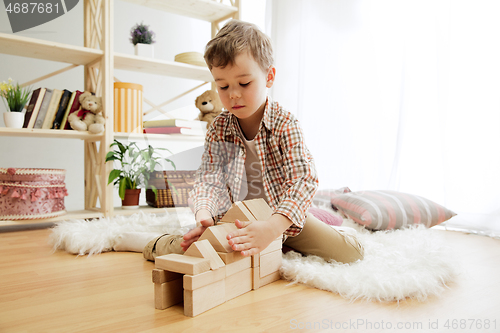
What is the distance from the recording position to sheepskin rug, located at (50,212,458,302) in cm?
73

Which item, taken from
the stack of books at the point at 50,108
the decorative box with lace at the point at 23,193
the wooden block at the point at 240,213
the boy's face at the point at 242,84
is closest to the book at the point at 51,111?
the stack of books at the point at 50,108

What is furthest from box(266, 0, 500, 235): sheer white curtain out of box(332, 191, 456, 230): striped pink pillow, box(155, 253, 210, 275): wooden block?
box(155, 253, 210, 275): wooden block

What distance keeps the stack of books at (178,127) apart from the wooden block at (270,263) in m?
1.13

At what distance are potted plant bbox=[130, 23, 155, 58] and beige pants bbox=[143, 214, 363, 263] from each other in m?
1.33

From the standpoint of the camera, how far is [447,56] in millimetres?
1558

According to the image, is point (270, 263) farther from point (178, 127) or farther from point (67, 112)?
point (67, 112)

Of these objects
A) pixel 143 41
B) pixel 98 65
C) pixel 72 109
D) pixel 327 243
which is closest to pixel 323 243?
pixel 327 243

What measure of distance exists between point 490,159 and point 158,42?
2.09 m

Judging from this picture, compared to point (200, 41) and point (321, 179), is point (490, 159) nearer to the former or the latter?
point (321, 179)

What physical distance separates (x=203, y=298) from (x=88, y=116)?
134 cm

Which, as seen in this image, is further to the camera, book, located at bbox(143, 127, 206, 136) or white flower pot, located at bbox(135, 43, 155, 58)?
white flower pot, located at bbox(135, 43, 155, 58)

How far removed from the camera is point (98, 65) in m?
1.82

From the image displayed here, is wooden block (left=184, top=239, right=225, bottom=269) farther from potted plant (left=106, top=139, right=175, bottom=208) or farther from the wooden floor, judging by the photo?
potted plant (left=106, top=139, right=175, bottom=208)

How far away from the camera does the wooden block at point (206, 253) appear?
662 mm
